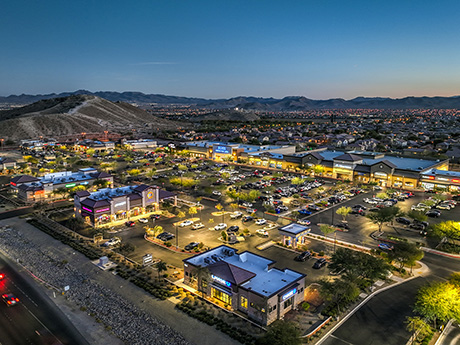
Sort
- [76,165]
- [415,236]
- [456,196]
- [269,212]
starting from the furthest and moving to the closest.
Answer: [76,165], [456,196], [269,212], [415,236]

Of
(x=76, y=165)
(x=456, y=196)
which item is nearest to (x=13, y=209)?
(x=76, y=165)

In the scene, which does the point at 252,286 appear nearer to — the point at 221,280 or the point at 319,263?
the point at 221,280

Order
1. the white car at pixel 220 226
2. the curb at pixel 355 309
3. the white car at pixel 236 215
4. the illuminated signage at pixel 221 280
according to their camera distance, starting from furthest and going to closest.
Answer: the white car at pixel 236 215 → the white car at pixel 220 226 → the illuminated signage at pixel 221 280 → the curb at pixel 355 309

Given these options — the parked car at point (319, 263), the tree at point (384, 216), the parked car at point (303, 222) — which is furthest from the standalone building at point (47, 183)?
the tree at point (384, 216)

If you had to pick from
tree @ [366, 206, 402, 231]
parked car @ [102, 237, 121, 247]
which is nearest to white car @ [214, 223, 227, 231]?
parked car @ [102, 237, 121, 247]

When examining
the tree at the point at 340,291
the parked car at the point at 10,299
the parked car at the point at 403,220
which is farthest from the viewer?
the parked car at the point at 403,220

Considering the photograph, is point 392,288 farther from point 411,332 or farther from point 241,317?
point 241,317

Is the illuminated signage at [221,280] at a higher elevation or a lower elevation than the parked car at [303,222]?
higher

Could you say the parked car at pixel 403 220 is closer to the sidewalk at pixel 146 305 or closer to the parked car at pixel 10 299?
the sidewalk at pixel 146 305
